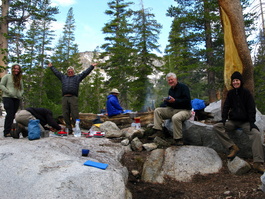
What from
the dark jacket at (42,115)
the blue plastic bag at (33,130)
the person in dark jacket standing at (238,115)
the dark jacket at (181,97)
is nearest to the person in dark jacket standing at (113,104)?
the dark jacket at (42,115)

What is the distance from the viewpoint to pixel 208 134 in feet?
16.2

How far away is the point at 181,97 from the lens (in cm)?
512

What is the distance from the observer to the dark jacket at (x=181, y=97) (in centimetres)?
503

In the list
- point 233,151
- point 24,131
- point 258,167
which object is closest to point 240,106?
point 233,151

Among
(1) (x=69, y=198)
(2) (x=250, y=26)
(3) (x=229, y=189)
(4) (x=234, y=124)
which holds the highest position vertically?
(2) (x=250, y=26)

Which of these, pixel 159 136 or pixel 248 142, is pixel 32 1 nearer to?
pixel 159 136

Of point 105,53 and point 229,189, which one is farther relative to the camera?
point 105,53

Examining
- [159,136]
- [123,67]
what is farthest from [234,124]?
[123,67]

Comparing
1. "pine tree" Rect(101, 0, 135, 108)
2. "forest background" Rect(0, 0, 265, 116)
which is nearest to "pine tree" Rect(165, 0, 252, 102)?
"forest background" Rect(0, 0, 265, 116)

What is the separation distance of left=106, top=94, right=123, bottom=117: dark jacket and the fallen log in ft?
0.55

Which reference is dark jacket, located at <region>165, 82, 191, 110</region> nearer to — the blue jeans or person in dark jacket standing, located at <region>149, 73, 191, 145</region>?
person in dark jacket standing, located at <region>149, 73, 191, 145</region>

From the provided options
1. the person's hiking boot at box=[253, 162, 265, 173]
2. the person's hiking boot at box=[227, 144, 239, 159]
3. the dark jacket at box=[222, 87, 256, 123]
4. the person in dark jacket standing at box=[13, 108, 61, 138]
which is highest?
the dark jacket at box=[222, 87, 256, 123]

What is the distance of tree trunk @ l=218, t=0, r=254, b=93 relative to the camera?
5.13m

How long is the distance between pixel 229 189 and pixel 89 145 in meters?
3.11
